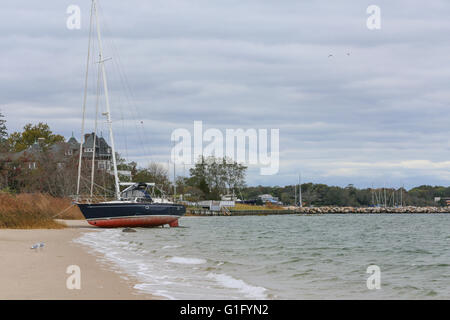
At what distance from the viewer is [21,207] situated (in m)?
34.1

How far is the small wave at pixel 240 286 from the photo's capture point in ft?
44.1

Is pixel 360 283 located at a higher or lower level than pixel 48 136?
lower

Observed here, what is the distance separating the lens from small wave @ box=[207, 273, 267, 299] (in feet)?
44.1

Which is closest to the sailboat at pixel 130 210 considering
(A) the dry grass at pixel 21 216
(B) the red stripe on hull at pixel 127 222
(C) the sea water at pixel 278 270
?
(B) the red stripe on hull at pixel 127 222

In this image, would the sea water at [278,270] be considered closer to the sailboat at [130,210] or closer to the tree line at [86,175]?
the sailboat at [130,210]

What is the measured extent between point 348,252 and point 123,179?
225 ft

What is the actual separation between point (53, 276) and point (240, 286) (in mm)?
4781

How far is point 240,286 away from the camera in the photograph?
14.8 m

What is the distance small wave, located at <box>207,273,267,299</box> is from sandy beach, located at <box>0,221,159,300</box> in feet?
8.23

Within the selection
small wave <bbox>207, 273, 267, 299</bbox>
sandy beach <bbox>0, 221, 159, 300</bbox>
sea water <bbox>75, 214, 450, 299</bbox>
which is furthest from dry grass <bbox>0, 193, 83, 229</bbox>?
small wave <bbox>207, 273, 267, 299</bbox>

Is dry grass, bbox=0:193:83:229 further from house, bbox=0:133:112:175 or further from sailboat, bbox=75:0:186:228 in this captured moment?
house, bbox=0:133:112:175

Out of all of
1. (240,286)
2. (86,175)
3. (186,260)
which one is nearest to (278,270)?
(186,260)
